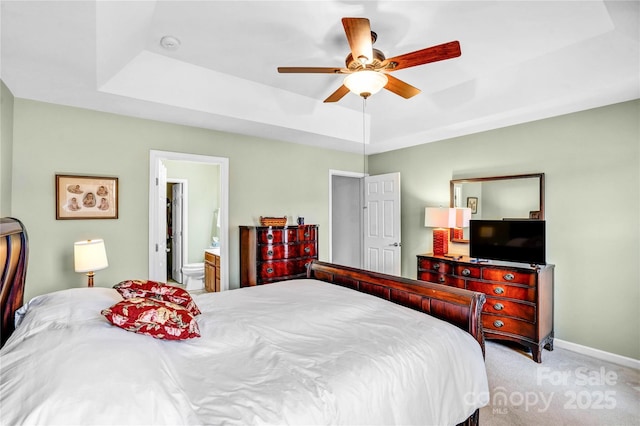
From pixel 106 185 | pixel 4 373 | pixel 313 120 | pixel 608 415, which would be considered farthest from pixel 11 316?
pixel 608 415

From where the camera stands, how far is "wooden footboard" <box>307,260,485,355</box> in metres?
1.86

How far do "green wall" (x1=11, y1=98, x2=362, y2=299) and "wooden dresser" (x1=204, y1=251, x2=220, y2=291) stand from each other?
0.49 m

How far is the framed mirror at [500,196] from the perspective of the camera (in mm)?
3596

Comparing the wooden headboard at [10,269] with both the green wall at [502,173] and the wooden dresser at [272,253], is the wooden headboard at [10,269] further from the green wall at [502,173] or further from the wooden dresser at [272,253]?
the wooden dresser at [272,253]

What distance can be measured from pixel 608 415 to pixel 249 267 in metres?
3.49

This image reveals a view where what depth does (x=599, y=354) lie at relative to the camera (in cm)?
316

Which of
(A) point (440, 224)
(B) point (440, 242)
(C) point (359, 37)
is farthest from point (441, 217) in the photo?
(C) point (359, 37)

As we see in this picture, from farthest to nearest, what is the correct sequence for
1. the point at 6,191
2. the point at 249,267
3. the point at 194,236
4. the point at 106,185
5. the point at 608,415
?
the point at 194,236 < the point at 249,267 < the point at 106,185 < the point at 6,191 < the point at 608,415

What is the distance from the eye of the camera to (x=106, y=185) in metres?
3.18

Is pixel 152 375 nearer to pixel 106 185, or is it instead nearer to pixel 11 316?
pixel 11 316

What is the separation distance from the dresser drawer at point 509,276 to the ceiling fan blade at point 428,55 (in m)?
2.37

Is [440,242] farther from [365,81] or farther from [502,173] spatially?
[365,81]

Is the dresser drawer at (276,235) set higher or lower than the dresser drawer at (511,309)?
higher

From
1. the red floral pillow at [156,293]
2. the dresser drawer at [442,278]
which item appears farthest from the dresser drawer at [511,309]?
the red floral pillow at [156,293]
